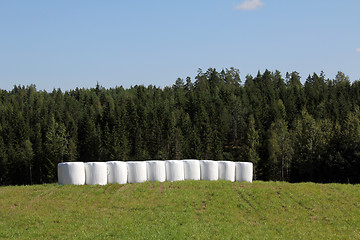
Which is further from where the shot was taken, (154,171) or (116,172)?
(154,171)

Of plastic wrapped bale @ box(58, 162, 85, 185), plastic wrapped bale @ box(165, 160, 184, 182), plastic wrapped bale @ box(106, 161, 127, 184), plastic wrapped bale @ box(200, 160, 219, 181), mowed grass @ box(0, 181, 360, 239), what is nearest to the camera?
mowed grass @ box(0, 181, 360, 239)

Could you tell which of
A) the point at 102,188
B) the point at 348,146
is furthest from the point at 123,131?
the point at 102,188

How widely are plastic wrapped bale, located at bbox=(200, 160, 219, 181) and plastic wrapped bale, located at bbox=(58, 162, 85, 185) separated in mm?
10255

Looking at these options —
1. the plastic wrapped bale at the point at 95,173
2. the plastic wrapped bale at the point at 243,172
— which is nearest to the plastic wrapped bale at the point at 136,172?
the plastic wrapped bale at the point at 95,173

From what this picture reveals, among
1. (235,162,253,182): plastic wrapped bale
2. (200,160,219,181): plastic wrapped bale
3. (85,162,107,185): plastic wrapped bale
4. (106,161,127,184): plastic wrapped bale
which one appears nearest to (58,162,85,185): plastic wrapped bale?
(85,162,107,185): plastic wrapped bale

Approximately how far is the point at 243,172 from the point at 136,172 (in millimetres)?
9453

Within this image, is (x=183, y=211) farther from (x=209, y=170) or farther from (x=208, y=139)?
(x=208, y=139)

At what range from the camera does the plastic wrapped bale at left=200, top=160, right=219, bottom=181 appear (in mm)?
33531

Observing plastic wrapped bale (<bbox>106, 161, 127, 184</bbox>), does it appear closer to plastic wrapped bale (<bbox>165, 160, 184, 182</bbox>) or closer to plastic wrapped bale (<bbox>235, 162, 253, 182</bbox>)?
plastic wrapped bale (<bbox>165, 160, 184, 182</bbox>)

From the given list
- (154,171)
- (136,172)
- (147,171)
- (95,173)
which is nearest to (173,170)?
(154,171)

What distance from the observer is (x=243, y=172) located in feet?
111

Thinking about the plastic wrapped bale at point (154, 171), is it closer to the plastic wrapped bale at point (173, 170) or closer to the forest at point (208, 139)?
the plastic wrapped bale at point (173, 170)

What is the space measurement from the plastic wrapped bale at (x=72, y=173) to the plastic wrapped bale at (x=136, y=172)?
3.87 metres

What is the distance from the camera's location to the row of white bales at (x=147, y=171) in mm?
31547
